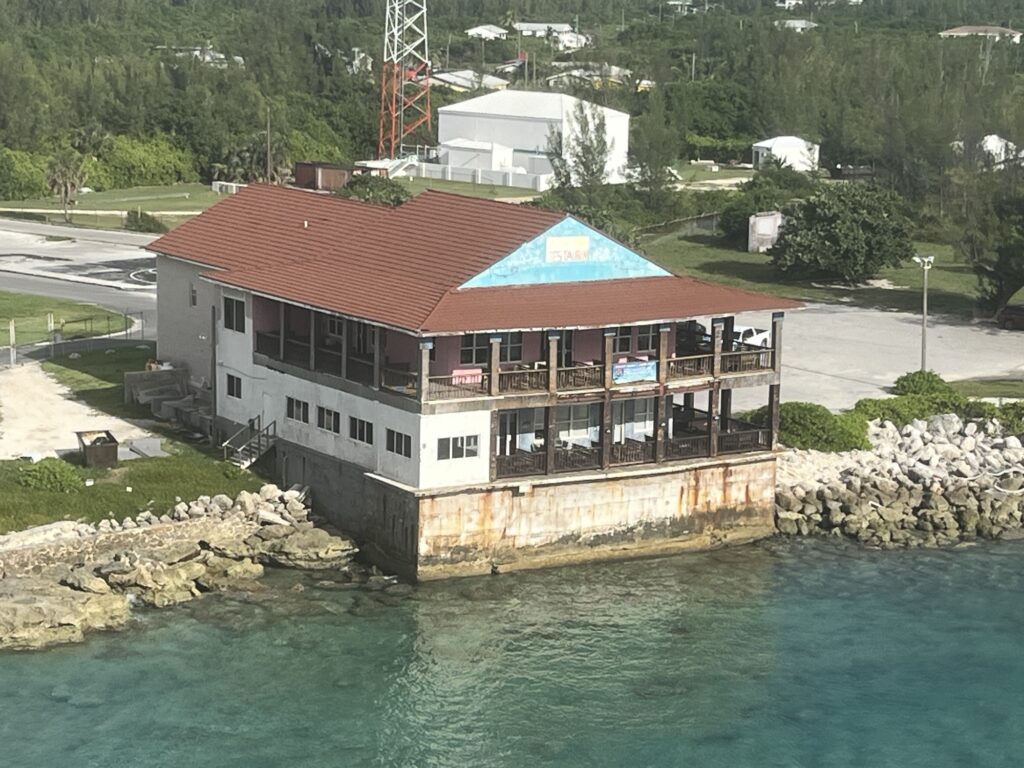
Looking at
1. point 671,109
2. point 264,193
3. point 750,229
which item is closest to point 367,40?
point 671,109

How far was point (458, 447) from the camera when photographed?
46.9m

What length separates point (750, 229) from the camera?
322ft

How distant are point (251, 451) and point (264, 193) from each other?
12.0m

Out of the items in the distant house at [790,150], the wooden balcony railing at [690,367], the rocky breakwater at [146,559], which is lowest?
the rocky breakwater at [146,559]

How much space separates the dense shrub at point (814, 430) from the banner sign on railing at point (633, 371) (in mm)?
6957

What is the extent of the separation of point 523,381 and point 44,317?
3113cm

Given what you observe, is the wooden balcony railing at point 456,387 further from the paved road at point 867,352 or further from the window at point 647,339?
the paved road at point 867,352

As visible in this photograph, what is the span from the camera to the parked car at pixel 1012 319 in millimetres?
77125

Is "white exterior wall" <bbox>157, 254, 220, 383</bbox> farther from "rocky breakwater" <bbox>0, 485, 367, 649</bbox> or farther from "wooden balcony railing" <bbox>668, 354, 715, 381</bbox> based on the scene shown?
"wooden balcony railing" <bbox>668, 354, 715, 381</bbox>

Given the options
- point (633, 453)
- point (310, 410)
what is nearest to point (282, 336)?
point (310, 410)

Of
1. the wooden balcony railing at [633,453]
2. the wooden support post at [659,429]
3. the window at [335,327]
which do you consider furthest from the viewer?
the window at [335,327]

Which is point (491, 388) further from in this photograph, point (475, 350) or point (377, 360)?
point (377, 360)


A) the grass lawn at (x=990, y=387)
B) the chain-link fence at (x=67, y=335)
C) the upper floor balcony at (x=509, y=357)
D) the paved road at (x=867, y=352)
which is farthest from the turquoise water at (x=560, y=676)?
the chain-link fence at (x=67, y=335)

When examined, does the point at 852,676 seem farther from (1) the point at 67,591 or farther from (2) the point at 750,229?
(2) the point at 750,229
